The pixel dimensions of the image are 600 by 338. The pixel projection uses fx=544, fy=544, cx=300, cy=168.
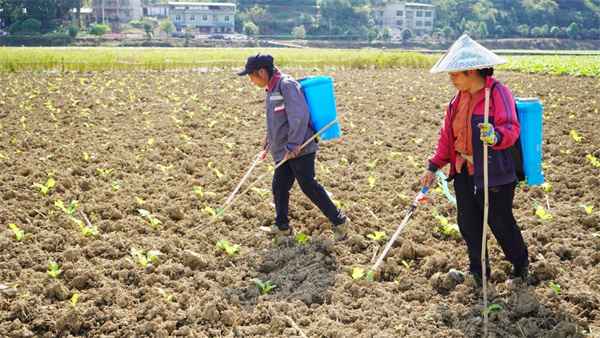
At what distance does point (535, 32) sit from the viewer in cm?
8406

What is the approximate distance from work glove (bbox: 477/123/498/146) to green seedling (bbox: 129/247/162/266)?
2.92m

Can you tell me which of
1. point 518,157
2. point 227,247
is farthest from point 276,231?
point 518,157

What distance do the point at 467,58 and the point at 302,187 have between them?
78.0 inches

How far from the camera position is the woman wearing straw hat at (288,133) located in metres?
4.69

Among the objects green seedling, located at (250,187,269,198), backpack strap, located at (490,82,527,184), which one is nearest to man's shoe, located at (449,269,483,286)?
backpack strap, located at (490,82,527,184)

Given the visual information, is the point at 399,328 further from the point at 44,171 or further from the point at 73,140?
the point at 73,140

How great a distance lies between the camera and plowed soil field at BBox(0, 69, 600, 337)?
3842mm

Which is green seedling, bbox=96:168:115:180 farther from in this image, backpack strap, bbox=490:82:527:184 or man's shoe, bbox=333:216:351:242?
backpack strap, bbox=490:82:527:184

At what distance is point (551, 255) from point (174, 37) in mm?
70477

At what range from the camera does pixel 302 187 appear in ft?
16.3

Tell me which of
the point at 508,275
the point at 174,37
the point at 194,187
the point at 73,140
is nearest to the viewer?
the point at 508,275

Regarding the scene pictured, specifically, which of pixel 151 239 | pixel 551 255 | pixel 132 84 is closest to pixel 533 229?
pixel 551 255

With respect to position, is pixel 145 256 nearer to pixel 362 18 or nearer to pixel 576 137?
pixel 576 137

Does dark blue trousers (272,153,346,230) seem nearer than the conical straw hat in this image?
No
